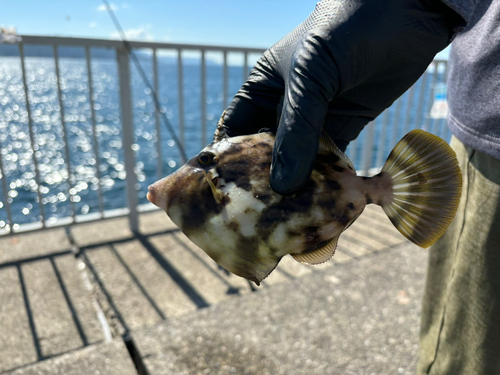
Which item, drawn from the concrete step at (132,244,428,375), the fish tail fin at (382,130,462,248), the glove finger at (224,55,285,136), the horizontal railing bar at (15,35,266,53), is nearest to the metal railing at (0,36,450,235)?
the horizontal railing bar at (15,35,266,53)

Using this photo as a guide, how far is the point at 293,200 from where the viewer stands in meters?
1.07

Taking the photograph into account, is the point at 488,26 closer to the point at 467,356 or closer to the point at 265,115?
the point at 265,115

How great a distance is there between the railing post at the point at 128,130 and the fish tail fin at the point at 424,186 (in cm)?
334

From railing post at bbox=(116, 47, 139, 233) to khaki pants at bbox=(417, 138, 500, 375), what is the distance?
3.16 meters

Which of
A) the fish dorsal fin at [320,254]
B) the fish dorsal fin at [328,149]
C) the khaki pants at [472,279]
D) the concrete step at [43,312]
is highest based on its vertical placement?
the fish dorsal fin at [328,149]

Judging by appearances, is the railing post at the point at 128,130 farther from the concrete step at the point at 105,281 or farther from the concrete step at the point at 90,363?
the concrete step at the point at 90,363

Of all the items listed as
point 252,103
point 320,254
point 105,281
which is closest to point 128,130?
point 105,281

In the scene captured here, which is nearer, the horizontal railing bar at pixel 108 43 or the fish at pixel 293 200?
the fish at pixel 293 200

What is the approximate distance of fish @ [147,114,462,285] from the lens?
1051 mm

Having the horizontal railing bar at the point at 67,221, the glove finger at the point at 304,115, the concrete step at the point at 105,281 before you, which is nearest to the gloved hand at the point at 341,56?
the glove finger at the point at 304,115

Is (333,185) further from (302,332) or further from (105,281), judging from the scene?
(105,281)

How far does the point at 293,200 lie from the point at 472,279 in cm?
79

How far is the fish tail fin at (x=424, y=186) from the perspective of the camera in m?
1.03

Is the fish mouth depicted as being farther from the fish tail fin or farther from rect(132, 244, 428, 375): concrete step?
rect(132, 244, 428, 375): concrete step
